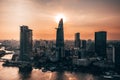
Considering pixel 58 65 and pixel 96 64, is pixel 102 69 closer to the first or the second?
pixel 96 64

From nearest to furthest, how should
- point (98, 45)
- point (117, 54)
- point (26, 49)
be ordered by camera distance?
point (117, 54)
point (26, 49)
point (98, 45)

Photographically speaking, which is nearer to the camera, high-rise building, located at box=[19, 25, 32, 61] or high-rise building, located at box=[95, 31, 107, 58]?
high-rise building, located at box=[19, 25, 32, 61]

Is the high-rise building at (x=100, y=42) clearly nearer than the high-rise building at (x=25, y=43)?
No

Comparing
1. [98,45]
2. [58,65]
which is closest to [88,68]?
[58,65]

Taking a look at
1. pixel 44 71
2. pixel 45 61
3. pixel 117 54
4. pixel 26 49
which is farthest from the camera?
pixel 26 49
